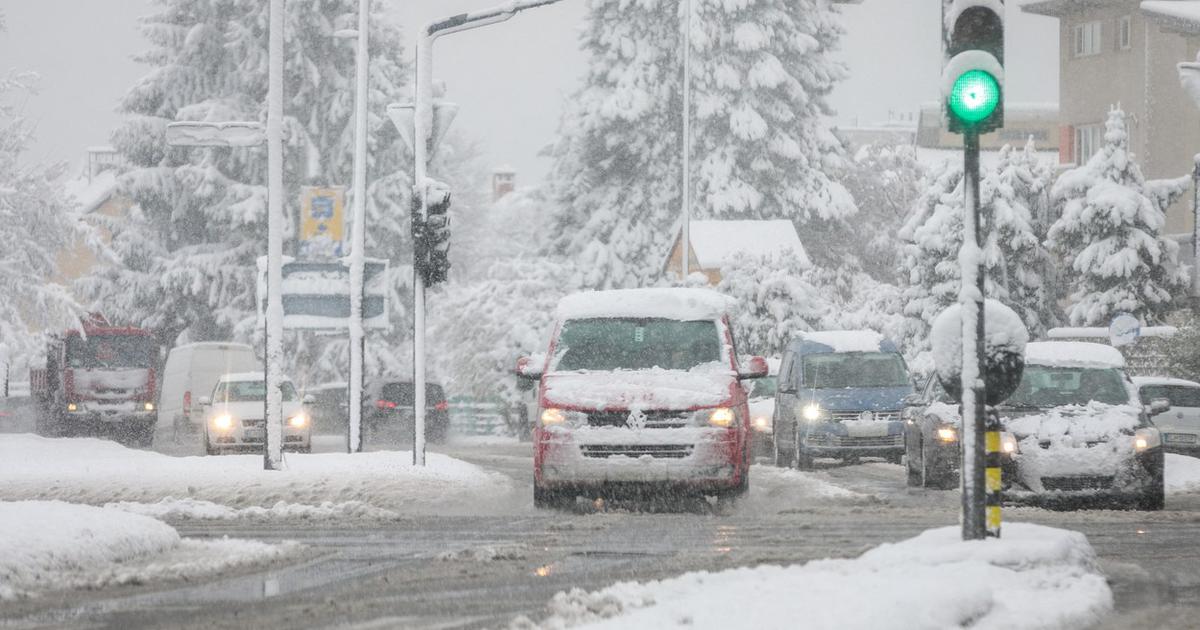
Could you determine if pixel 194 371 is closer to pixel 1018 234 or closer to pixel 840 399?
pixel 1018 234

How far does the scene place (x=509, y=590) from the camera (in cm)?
1062

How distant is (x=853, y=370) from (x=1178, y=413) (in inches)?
229

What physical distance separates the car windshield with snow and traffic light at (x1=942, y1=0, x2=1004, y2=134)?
54.2 feet

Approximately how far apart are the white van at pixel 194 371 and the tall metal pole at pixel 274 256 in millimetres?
24233

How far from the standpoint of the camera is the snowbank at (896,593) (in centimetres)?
838

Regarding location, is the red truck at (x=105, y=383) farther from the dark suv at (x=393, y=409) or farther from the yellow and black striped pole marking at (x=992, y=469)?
the yellow and black striped pole marking at (x=992, y=469)

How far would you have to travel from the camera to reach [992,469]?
428 inches

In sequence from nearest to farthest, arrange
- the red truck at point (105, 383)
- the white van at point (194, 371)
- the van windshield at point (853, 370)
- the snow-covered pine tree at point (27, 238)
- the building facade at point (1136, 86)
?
1. the van windshield at point (853, 370)
2. the snow-covered pine tree at point (27, 238)
3. the white van at point (194, 371)
4. the red truck at point (105, 383)
5. the building facade at point (1136, 86)

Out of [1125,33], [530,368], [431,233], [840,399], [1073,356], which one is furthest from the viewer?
[1125,33]

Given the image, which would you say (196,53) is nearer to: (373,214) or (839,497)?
(373,214)

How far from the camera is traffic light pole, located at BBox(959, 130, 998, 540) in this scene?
10820mm

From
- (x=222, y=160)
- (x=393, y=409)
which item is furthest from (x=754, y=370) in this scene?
(x=222, y=160)

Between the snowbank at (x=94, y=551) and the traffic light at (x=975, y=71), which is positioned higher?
the traffic light at (x=975, y=71)

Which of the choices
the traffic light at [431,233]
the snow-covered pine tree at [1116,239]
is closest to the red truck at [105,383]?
the snow-covered pine tree at [1116,239]
